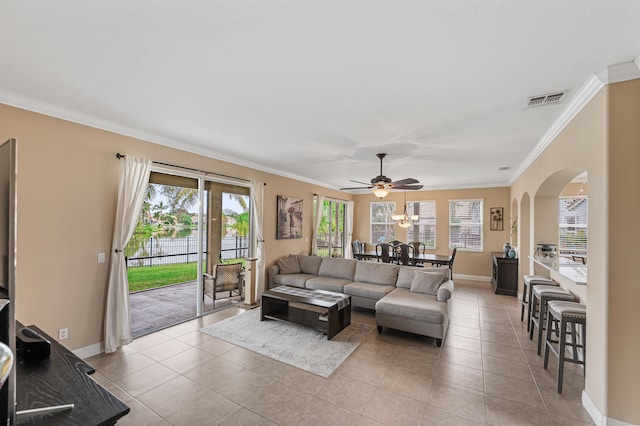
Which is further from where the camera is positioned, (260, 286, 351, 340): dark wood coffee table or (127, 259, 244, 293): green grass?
(127, 259, 244, 293): green grass

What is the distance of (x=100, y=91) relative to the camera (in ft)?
8.41

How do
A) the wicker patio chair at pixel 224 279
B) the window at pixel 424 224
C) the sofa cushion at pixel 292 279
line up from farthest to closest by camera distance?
the window at pixel 424 224 < the sofa cushion at pixel 292 279 < the wicker patio chair at pixel 224 279

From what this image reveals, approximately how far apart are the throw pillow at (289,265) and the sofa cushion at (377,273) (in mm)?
1389

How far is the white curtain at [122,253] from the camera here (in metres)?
3.33

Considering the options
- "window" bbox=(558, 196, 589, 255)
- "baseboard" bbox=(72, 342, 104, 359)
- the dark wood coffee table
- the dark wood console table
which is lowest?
"baseboard" bbox=(72, 342, 104, 359)

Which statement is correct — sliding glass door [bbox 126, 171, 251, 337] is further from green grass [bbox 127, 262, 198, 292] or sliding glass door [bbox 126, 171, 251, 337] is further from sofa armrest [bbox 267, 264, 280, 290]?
sofa armrest [bbox 267, 264, 280, 290]

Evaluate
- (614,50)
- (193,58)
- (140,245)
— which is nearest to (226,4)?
(193,58)

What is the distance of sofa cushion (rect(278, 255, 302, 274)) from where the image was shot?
19.5 ft

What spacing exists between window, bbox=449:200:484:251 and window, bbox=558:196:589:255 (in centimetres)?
176

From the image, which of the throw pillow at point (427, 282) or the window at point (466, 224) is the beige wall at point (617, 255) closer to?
the throw pillow at point (427, 282)

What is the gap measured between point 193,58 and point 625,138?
10.9ft

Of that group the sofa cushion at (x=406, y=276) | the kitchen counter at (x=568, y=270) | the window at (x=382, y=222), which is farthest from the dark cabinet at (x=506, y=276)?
the window at (x=382, y=222)

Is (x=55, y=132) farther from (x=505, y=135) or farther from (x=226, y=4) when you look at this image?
(x=505, y=135)

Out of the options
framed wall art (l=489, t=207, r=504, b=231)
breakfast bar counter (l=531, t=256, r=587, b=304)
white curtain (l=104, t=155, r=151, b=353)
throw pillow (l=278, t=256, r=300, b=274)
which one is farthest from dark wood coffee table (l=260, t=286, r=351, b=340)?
framed wall art (l=489, t=207, r=504, b=231)
